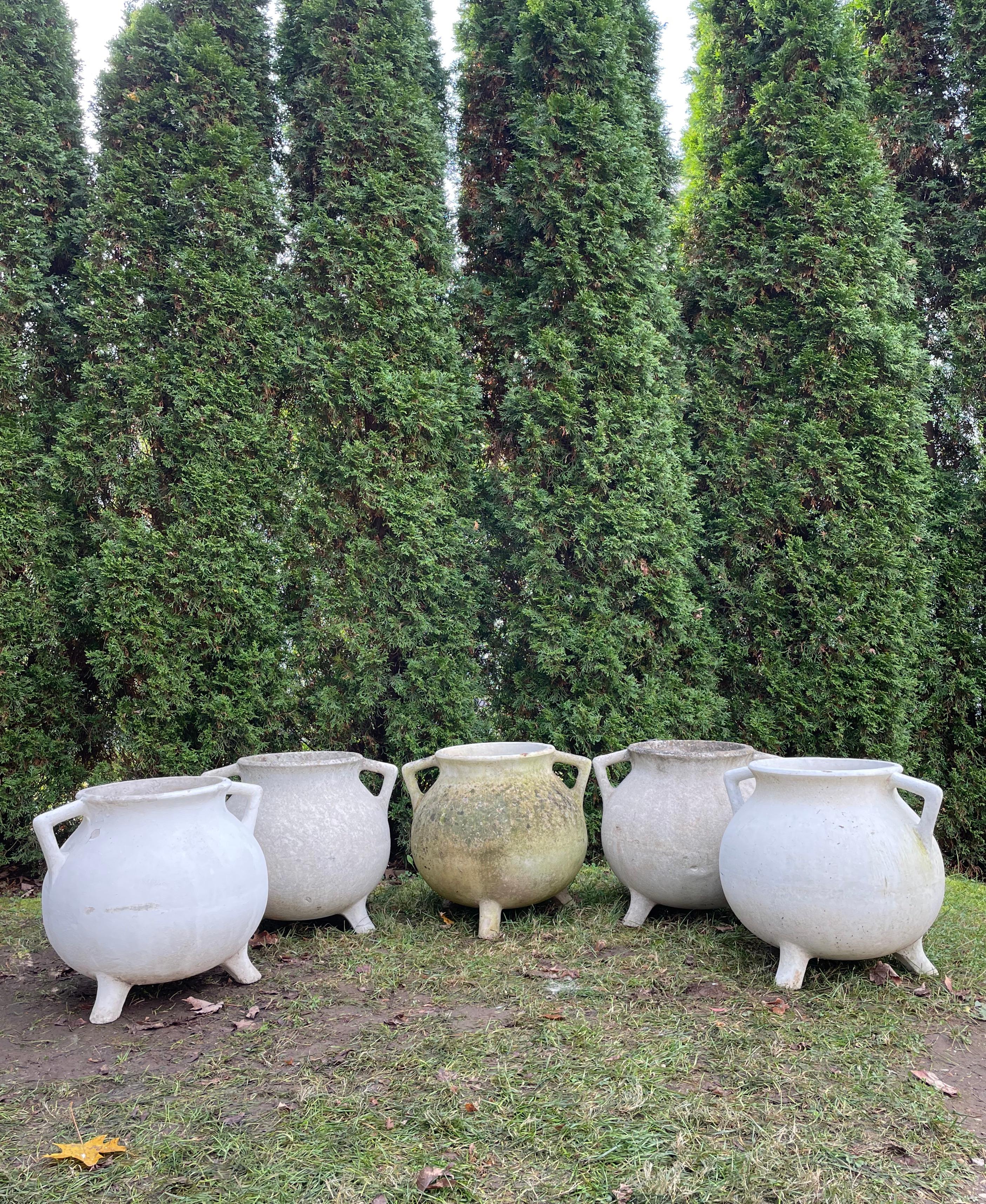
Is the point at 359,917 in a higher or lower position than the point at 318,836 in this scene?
lower

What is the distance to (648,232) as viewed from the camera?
539cm

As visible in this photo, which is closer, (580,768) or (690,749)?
(580,768)

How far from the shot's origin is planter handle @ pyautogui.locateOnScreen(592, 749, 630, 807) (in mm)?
4203

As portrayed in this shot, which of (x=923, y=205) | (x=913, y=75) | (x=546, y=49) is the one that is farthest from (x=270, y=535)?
(x=913, y=75)

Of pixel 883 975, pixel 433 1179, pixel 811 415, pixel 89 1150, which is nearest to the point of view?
pixel 433 1179

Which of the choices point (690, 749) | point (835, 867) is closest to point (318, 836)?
point (690, 749)

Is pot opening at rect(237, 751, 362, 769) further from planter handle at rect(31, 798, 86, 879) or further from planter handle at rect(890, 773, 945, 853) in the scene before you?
planter handle at rect(890, 773, 945, 853)

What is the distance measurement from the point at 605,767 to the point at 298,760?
5.34ft

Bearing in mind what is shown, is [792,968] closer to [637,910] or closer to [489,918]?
[637,910]

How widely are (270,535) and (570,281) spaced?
8.27 feet

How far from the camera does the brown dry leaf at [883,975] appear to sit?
10.6 feet

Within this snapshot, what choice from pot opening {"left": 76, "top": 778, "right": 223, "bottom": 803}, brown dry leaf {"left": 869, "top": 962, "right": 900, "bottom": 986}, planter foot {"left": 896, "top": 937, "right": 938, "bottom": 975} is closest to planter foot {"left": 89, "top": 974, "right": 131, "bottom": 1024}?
pot opening {"left": 76, "top": 778, "right": 223, "bottom": 803}

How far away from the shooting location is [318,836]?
12.4 feet

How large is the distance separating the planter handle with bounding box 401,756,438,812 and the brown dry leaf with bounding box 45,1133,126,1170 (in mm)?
2136
